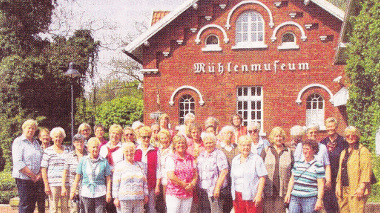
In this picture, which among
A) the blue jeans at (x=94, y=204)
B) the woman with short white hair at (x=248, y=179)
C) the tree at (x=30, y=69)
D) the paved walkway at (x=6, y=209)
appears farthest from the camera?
the tree at (x=30, y=69)

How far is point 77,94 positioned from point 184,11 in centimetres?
748

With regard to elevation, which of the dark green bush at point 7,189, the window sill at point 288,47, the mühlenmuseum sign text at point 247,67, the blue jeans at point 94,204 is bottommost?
the dark green bush at point 7,189

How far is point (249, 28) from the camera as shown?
23.2 m

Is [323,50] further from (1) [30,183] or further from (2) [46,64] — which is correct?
(1) [30,183]

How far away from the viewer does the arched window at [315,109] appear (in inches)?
894

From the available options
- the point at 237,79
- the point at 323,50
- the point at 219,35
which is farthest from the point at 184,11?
the point at 323,50

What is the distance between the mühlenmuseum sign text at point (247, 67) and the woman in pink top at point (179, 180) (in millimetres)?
14505

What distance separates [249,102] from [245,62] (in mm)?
1590

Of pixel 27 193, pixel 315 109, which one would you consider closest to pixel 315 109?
pixel 315 109

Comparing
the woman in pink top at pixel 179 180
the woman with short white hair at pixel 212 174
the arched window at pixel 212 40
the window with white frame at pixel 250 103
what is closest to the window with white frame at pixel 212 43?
the arched window at pixel 212 40

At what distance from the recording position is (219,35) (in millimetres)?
23234

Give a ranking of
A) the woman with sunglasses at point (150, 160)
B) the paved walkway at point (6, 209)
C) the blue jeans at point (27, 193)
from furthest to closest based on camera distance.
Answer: the paved walkway at point (6, 209) → the blue jeans at point (27, 193) → the woman with sunglasses at point (150, 160)

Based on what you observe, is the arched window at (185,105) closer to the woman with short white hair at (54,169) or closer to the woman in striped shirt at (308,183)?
the woman with short white hair at (54,169)

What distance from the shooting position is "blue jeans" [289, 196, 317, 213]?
8195 mm
